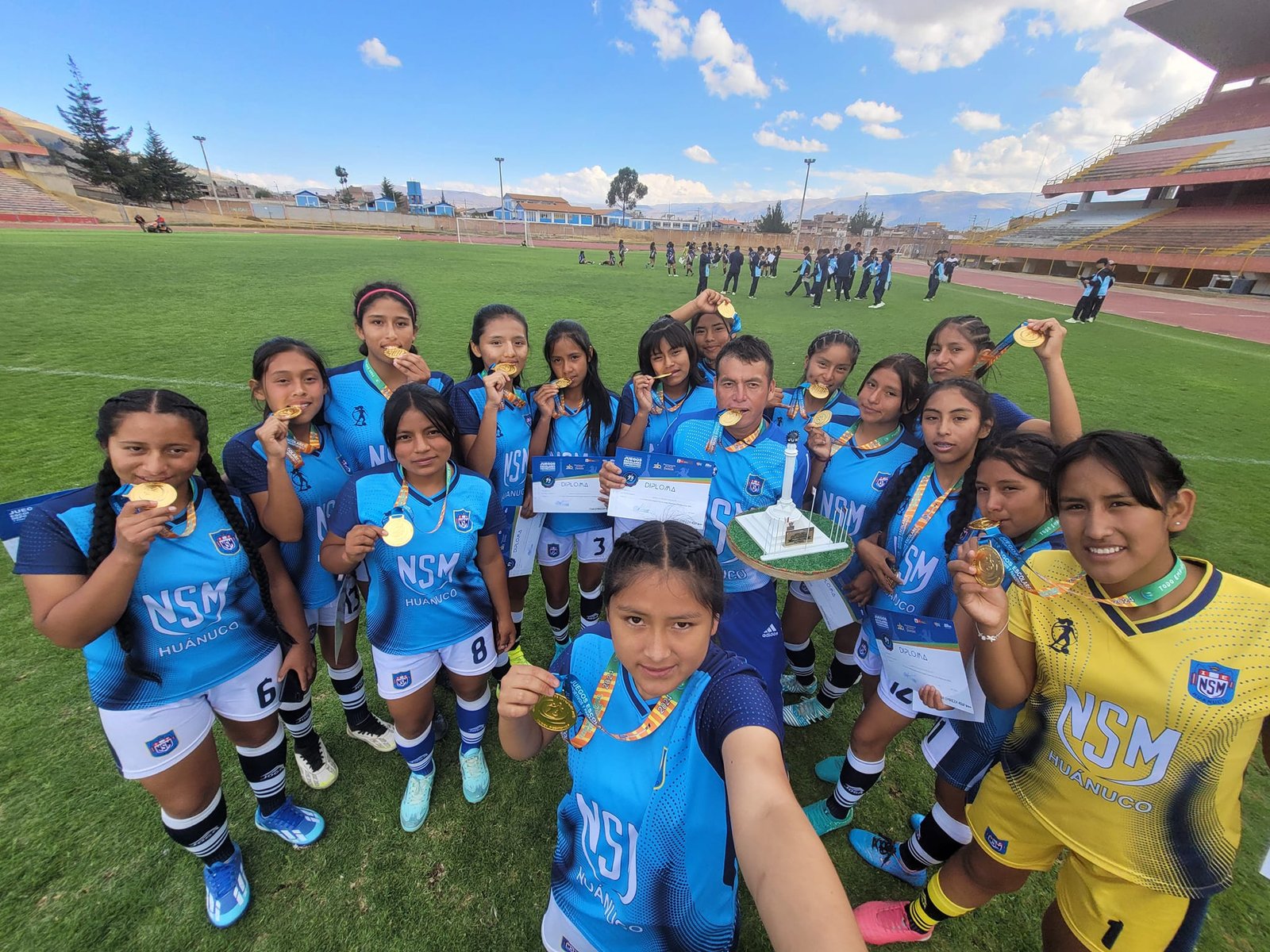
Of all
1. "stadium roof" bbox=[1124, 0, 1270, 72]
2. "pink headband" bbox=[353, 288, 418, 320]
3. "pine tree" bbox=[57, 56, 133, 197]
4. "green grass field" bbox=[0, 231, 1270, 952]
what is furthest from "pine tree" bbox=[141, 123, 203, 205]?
"stadium roof" bbox=[1124, 0, 1270, 72]

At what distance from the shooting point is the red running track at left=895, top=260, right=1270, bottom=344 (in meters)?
19.3

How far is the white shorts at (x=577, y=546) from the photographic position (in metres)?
3.54

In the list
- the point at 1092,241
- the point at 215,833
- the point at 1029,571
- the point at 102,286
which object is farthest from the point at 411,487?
the point at 1092,241

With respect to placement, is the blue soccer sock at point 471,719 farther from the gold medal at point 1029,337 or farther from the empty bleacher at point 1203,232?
the empty bleacher at point 1203,232

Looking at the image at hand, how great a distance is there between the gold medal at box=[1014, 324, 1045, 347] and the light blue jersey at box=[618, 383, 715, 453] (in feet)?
5.70

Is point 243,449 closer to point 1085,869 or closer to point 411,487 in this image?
point 411,487

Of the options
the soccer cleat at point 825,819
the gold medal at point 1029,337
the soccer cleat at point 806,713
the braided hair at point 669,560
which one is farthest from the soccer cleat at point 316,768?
the gold medal at point 1029,337

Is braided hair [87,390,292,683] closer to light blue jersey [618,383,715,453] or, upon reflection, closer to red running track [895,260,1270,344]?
light blue jersey [618,383,715,453]

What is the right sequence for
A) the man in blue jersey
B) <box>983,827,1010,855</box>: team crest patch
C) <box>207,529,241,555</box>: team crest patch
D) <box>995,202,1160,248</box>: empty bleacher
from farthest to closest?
<box>995,202,1160,248</box>: empty bleacher < the man in blue jersey < <box>207,529,241,555</box>: team crest patch < <box>983,827,1010,855</box>: team crest patch

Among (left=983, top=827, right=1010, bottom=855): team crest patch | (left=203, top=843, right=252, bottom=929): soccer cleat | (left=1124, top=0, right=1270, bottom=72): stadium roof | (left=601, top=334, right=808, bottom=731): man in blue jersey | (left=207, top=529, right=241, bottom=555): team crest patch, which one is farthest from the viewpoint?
(left=1124, top=0, right=1270, bottom=72): stadium roof

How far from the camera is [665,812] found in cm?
148

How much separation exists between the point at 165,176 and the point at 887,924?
77.9 metres

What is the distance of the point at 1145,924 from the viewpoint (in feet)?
5.28

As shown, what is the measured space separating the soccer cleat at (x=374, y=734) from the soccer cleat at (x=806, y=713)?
8.02ft
